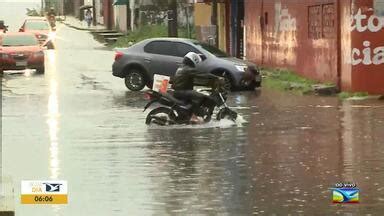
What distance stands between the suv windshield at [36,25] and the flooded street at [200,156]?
88.4ft

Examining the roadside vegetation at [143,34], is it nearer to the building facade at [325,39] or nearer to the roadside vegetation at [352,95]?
the building facade at [325,39]

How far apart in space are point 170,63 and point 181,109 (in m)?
9.57

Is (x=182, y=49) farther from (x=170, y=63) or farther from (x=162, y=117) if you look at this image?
(x=162, y=117)

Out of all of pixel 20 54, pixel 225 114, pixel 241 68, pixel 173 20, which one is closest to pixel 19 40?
pixel 20 54

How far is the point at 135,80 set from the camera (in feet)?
90.1

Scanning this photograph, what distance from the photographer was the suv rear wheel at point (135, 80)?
27344mm

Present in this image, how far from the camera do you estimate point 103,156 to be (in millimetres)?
13555

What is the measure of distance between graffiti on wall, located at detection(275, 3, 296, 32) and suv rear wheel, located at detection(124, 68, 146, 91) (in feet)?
19.1

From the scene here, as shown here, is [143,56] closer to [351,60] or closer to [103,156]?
[351,60]

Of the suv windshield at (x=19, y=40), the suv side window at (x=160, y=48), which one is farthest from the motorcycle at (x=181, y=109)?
the suv windshield at (x=19, y=40)

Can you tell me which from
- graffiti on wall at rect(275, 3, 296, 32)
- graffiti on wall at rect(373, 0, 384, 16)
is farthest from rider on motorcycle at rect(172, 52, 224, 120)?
graffiti on wall at rect(275, 3, 296, 32)

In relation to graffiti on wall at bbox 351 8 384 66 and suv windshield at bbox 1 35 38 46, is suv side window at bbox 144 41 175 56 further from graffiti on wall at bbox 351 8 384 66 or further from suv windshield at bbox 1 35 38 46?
suv windshield at bbox 1 35 38 46

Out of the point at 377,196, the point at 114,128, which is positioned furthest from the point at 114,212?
the point at 114,128

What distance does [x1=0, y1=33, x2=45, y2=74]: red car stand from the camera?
33.5 metres
